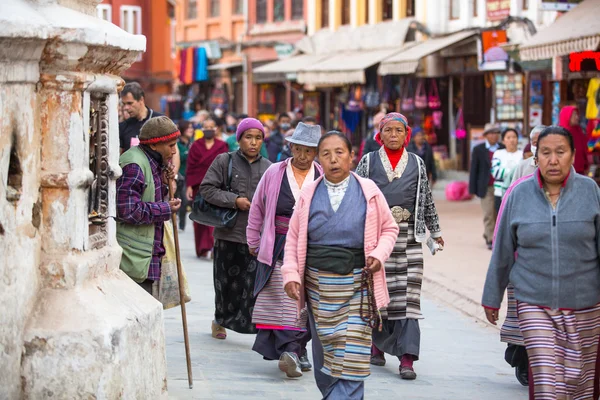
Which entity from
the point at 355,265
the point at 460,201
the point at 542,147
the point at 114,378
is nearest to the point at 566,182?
the point at 542,147

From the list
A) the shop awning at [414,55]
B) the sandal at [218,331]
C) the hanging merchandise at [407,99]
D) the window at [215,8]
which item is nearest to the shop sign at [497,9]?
the shop awning at [414,55]

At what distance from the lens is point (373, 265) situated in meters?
6.34

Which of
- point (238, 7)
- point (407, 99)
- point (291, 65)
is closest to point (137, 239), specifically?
point (407, 99)

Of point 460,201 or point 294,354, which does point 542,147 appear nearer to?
point 294,354

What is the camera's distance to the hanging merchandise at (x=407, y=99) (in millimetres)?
28266

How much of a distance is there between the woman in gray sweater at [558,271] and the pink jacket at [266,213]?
220 cm

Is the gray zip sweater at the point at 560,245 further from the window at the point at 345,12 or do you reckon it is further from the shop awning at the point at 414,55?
the window at the point at 345,12

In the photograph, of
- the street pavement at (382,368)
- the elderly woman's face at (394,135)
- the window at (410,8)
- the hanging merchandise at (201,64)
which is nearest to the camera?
the street pavement at (382,368)

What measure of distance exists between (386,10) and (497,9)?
7.40m

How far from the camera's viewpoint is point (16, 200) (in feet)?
18.3

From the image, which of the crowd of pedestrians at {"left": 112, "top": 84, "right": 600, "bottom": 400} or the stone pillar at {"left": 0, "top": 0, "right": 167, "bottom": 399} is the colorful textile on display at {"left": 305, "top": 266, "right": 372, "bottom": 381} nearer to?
the crowd of pedestrians at {"left": 112, "top": 84, "right": 600, "bottom": 400}

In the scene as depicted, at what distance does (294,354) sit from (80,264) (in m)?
2.70

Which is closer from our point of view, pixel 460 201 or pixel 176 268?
pixel 176 268

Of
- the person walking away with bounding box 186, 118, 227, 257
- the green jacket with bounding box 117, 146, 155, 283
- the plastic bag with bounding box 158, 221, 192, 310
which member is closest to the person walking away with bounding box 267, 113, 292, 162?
the person walking away with bounding box 186, 118, 227, 257
